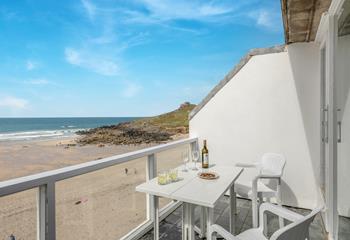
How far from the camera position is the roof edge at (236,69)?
326 cm

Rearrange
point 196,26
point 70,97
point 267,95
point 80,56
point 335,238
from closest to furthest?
point 335,238, point 267,95, point 196,26, point 80,56, point 70,97

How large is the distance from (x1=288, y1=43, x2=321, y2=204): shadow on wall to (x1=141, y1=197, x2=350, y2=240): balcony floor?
2.33 ft

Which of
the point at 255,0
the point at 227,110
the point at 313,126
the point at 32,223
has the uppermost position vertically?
the point at 255,0

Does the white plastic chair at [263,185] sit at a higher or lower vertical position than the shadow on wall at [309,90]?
lower

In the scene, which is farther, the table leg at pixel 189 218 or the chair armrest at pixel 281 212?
the table leg at pixel 189 218

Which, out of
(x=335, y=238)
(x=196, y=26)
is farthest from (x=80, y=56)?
(x=335, y=238)

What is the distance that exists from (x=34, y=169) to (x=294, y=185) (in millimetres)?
8417

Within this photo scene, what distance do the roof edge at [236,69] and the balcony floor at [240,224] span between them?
158 cm

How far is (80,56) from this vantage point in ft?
41.8

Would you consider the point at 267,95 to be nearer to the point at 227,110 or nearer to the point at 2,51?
the point at 227,110

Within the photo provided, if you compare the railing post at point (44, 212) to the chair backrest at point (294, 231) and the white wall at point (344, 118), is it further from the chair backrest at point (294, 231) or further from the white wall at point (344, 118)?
the white wall at point (344, 118)

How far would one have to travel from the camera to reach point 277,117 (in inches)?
130

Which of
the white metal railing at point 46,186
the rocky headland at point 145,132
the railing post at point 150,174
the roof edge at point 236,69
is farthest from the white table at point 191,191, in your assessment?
the rocky headland at point 145,132

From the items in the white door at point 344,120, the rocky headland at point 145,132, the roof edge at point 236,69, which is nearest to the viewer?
the white door at point 344,120
